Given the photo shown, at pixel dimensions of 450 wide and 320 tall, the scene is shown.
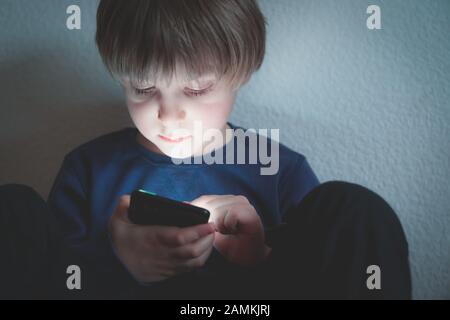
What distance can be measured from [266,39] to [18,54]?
1.45 ft

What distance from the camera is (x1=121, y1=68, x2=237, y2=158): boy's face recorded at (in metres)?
0.63

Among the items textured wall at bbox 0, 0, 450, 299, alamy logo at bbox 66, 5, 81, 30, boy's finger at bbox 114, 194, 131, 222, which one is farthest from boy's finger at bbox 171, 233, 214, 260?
alamy logo at bbox 66, 5, 81, 30

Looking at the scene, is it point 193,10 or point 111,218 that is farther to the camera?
point 111,218

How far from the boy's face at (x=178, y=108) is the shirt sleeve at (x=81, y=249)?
0.56 ft

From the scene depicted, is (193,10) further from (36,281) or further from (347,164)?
(36,281)

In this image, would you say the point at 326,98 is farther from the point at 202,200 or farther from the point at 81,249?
the point at 81,249

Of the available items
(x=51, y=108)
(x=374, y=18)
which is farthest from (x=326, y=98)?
(x=51, y=108)

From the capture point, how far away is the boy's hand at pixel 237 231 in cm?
68

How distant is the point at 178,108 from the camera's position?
0.64m

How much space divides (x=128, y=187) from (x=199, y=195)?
0.12 meters

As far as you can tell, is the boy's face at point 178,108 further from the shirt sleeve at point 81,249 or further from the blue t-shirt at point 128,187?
the shirt sleeve at point 81,249

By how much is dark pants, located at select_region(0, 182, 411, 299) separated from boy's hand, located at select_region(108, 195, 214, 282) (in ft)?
0.11
